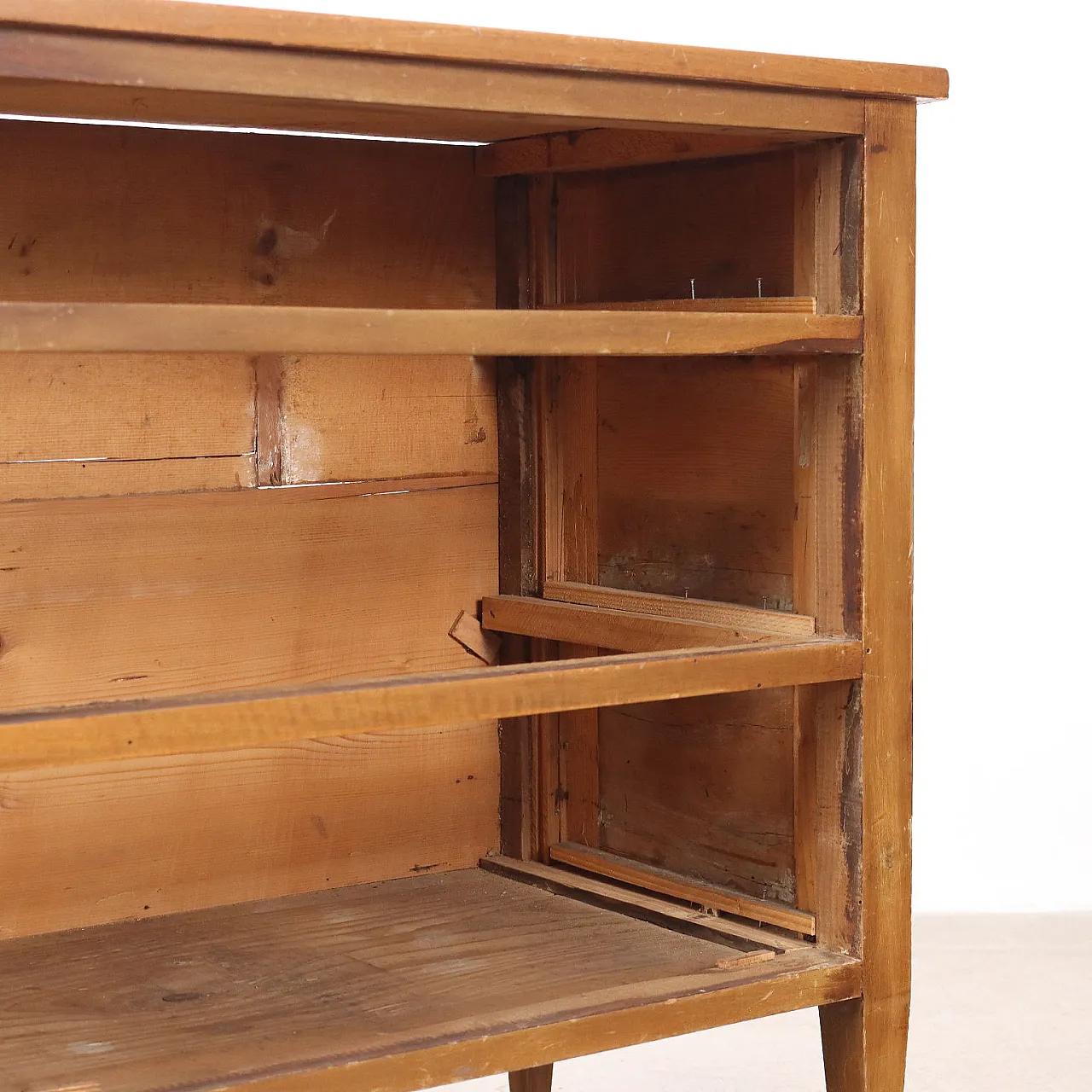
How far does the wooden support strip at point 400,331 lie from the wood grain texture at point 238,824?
0.88 meters

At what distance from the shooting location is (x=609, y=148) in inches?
101

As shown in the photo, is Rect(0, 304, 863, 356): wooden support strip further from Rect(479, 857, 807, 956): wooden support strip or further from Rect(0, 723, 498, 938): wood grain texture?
Rect(0, 723, 498, 938): wood grain texture

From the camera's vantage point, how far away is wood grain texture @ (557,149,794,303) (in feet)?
8.08

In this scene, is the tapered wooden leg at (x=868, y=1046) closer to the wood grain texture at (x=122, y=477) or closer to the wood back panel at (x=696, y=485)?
the wood back panel at (x=696, y=485)

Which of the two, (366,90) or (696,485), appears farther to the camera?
(696,485)

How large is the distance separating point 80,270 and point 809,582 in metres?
1.00

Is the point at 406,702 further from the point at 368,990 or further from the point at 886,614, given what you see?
the point at 886,614

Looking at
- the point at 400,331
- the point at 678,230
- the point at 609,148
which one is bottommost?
the point at 400,331

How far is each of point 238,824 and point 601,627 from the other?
0.56m

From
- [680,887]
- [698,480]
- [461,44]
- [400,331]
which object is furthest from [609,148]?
[680,887]

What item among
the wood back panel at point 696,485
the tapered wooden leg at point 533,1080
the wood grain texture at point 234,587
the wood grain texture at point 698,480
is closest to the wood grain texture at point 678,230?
the wood back panel at point 696,485

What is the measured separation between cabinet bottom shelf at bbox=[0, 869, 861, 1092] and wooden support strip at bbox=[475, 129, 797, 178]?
97 centimetres

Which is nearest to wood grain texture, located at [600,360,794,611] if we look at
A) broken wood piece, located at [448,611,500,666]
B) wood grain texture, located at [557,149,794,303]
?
wood grain texture, located at [557,149,794,303]

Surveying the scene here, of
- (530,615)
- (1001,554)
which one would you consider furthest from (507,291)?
(1001,554)
